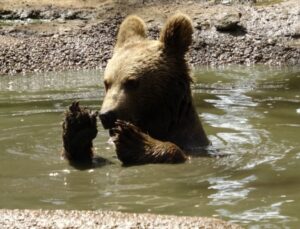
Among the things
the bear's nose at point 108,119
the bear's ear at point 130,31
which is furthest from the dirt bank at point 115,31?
the bear's nose at point 108,119

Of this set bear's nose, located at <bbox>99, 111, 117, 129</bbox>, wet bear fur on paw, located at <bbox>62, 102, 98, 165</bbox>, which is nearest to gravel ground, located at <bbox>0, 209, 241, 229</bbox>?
wet bear fur on paw, located at <bbox>62, 102, 98, 165</bbox>

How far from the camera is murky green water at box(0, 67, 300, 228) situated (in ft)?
17.0

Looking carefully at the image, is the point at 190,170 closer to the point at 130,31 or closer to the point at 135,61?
the point at 135,61

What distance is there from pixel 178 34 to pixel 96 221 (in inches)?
127

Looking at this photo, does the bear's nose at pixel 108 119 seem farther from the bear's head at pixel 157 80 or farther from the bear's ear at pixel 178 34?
the bear's ear at pixel 178 34

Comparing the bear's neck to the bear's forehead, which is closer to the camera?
the bear's forehead

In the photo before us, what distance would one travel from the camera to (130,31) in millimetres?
7578

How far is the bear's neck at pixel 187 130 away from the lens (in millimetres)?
7062

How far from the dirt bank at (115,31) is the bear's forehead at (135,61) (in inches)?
287

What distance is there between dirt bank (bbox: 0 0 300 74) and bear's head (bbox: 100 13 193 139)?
24.1 feet

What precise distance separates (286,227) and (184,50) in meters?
2.89

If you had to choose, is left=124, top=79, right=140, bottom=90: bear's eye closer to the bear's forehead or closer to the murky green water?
the bear's forehead

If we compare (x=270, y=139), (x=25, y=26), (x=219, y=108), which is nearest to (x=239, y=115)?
(x=219, y=108)

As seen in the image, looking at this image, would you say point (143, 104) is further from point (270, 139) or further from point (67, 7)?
point (67, 7)
